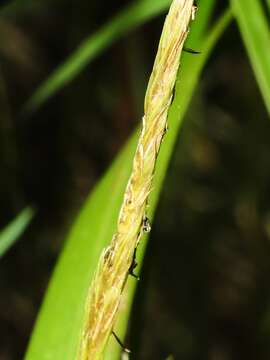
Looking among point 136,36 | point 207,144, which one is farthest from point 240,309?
point 136,36

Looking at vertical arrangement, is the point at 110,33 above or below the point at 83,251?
above

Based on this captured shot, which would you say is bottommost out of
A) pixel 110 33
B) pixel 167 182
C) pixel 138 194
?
pixel 167 182

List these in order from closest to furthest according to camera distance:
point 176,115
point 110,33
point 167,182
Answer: point 176,115
point 110,33
point 167,182

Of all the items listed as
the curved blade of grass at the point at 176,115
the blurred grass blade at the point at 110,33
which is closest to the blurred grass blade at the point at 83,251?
the curved blade of grass at the point at 176,115

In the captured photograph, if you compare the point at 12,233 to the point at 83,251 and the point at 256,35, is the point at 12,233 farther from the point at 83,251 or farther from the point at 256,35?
the point at 256,35

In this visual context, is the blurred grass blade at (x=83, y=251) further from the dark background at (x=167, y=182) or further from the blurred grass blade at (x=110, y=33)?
the dark background at (x=167, y=182)

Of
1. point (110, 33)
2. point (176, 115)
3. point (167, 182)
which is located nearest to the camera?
point (176, 115)

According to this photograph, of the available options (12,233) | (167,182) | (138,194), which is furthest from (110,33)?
(167,182)

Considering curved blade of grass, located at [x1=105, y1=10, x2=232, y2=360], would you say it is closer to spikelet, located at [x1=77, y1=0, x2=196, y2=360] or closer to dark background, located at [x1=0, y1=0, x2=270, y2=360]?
spikelet, located at [x1=77, y1=0, x2=196, y2=360]
